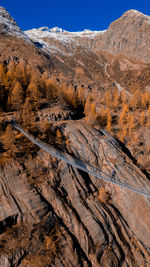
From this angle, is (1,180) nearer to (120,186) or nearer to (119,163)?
(120,186)

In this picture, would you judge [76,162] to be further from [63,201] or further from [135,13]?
[135,13]

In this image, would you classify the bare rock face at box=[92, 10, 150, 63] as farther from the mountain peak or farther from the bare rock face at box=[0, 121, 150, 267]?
the bare rock face at box=[0, 121, 150, 267]

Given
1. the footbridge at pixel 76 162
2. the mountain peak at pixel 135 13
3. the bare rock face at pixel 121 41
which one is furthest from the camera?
the mountain peak at pixel 135 13

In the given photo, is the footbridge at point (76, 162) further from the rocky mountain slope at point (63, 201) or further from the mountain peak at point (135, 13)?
the mountain peak at point (135, 13)

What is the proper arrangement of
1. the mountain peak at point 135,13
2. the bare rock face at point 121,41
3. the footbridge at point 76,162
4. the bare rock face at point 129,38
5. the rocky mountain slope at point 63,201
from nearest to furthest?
the rocky mountain slope at point 63,201
the footbridge at point 76,162
the bare rock face at point 121,41
the bare rock face at point 129,38
the mountain peak at point 135,13

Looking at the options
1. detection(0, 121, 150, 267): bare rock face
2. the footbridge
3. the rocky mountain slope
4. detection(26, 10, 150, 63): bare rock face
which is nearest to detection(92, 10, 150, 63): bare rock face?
detection(26, 10, 150, 63): bare rock face

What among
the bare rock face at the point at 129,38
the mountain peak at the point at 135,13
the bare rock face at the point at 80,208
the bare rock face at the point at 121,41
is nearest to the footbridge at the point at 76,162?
the bare rock face at the point at 80,208

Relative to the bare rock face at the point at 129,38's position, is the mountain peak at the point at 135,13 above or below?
above

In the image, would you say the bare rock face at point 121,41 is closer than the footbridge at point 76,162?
No

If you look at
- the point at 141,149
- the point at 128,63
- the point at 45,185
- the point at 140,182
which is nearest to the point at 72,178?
the point at 45,185
